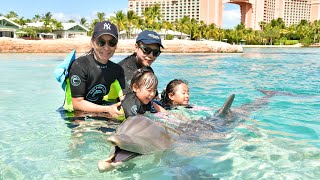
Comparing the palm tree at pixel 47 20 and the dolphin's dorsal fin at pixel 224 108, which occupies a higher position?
the palm tree at pixel 47 20

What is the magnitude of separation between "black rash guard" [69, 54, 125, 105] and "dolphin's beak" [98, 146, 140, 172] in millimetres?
1350

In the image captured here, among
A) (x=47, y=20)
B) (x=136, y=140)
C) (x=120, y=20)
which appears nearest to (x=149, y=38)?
(x=136, y=140)

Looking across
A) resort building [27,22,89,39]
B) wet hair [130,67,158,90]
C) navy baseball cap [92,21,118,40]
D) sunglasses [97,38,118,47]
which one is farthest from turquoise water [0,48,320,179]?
resort building [27,22,89,39]

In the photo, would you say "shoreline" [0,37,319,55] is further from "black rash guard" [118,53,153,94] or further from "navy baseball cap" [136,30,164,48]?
"navy baseball cap" [136,30,164,48]

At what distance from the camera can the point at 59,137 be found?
3.86m

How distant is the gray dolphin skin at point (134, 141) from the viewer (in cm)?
231

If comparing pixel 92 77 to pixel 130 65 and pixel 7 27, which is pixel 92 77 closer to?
pixel 130 65

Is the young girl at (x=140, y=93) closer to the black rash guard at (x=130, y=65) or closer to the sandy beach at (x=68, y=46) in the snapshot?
the black rash guard at (x=130, y=65)

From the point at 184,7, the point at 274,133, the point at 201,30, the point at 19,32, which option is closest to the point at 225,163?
the point at 274,133

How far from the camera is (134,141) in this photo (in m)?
2.36

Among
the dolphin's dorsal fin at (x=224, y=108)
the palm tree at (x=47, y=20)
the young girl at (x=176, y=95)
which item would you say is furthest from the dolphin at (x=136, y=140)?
the palm tree at (x=47, y=20)

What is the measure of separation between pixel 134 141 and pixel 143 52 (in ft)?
6.62

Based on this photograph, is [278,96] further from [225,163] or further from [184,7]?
[184,7]

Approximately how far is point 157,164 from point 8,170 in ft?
3.90
